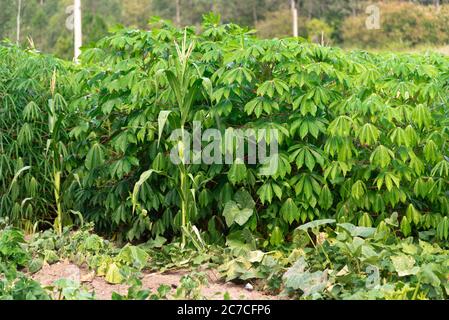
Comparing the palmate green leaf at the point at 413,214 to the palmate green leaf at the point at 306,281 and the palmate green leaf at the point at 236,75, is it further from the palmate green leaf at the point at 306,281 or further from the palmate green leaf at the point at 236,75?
the palmate green leaf at the point at 236,75

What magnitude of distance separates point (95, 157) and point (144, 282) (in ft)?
4.41

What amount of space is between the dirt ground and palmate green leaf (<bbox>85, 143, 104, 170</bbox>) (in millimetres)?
876

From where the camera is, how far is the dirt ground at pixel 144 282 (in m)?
3.93

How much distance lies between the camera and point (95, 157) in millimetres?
5168

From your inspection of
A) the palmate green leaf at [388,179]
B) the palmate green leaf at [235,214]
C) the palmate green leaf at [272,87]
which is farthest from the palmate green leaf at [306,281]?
the palmate green leaf at [272,87]

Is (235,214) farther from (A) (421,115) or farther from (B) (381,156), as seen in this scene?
(A) (421,115)

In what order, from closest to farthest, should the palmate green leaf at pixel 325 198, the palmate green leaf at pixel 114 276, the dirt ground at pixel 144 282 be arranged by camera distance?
the dirt ground at pixel 144 282
the palmate green leaf at pixel 114 276
the palmate green leaf at pixel 325 198

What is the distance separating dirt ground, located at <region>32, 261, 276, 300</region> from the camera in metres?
3.93

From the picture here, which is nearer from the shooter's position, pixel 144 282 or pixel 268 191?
pixel 144 282

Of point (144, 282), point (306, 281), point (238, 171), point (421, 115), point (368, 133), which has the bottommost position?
point (144, 282)

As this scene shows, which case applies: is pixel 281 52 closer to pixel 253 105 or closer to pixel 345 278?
pixel 253 105

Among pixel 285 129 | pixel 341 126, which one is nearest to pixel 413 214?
pixel 341 126

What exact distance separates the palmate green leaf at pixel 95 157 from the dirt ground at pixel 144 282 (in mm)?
876
